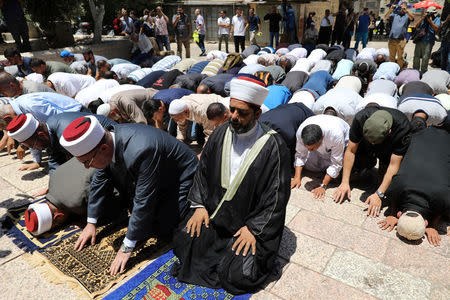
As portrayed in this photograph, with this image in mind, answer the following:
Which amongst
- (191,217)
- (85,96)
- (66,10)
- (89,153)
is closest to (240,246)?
(191,217)

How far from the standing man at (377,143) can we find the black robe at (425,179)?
0.15 m

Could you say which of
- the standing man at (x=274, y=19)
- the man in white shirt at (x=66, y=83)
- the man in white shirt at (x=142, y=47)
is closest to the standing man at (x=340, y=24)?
the standing man at (x=274, y=19)

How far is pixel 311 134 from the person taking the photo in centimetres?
330

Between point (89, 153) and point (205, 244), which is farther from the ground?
point (89, 153)

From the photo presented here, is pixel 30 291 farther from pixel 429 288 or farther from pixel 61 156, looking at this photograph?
pixel 429 288

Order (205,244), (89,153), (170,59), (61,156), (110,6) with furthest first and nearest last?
1. (110,6)
2. (170,59)
3. (61,156)
4. (205,244)
5. (89,153)

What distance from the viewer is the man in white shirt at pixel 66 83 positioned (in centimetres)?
555

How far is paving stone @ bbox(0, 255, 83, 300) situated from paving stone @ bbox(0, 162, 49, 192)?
4.77 ft

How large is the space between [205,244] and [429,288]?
1.72 metres

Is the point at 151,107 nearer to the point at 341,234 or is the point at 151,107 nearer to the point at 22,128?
the point at 22,128

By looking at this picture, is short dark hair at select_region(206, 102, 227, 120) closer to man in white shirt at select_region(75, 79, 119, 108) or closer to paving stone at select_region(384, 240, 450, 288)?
paving stone at select_region(384, 240, 450, 288)

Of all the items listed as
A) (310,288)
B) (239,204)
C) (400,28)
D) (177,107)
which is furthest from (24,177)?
(400,28)

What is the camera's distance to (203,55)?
11.8 m

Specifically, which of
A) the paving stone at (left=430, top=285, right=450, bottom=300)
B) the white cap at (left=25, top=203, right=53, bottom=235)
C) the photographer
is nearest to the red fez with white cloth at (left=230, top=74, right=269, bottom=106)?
the paving stone at (left=430, top=285, right=450, bottom=300)
